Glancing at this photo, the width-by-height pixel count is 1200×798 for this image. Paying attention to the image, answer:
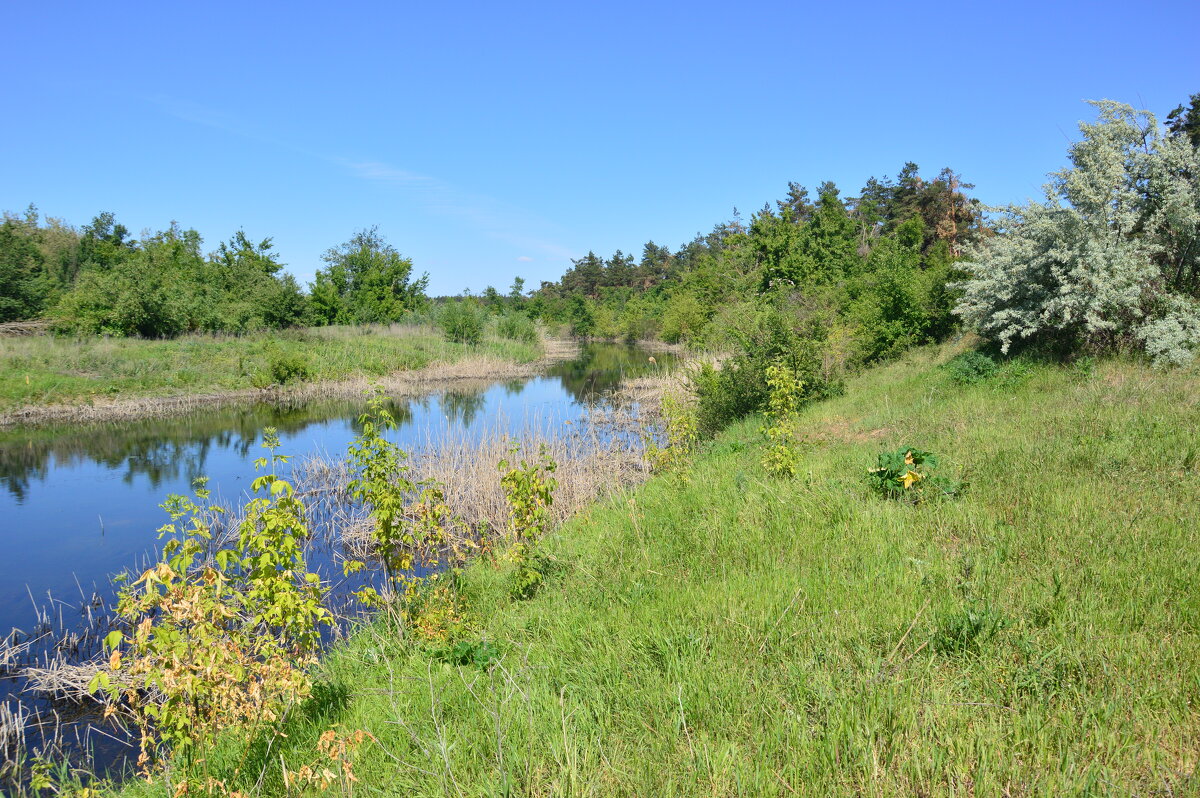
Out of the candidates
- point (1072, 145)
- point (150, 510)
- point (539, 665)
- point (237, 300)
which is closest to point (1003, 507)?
point (539, 665)

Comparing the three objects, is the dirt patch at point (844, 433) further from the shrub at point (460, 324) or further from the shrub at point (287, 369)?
the shrub at point (460, 324)

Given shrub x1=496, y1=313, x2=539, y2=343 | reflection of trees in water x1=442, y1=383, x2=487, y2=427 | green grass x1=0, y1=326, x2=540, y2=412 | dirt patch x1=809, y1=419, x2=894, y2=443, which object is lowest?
reflection of trees in water x1=442, y1=383, x2=487, y2=427

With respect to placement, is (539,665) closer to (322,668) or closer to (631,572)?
(631,572)

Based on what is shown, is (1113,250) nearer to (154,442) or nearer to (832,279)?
(832,279)

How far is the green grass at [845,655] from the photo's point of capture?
2.67m

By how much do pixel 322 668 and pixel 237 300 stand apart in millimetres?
35987

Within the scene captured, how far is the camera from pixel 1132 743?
2.57 m

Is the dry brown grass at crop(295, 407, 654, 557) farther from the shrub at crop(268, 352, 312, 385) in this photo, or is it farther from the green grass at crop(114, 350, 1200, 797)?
the shrub at crop(268, 352, 312, 385)

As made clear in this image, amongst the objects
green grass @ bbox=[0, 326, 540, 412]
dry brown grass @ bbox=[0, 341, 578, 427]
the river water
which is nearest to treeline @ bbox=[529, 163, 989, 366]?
the river water

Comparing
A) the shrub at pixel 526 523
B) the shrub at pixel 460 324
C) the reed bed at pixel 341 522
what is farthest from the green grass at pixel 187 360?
the shrub at pixel 526 523

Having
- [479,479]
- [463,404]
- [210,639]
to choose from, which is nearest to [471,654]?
[210,639]

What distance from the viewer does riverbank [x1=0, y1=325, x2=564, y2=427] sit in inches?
873

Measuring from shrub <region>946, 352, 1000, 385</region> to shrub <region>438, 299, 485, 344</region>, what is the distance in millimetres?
32807

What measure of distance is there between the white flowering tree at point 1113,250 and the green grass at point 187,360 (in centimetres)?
2723
